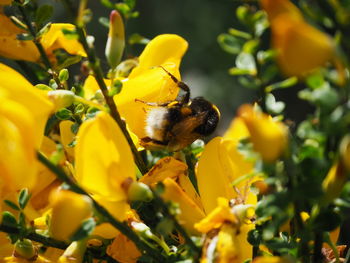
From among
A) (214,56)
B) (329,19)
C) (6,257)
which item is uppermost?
(329,19)

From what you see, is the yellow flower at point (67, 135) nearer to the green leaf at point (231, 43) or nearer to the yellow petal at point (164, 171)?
the yellow petal at point (164, 171)

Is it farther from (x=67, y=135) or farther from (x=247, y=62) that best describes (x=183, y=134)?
(x=247, y=62)

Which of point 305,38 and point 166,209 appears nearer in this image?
point 305,38

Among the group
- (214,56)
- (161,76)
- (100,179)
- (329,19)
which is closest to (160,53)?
(161,76)

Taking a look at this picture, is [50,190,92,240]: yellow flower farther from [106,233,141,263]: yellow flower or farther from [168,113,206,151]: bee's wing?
[168,113,206,151]: bee's wing

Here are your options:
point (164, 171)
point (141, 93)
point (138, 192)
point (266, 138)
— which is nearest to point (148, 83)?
point (141, 93)

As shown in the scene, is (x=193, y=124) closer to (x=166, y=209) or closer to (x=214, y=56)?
(x=166, y=209)

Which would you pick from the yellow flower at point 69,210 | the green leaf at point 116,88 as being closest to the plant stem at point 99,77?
the green leaf at point 116,88
